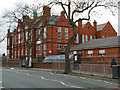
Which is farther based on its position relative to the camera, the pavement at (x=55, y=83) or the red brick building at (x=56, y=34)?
the red brick building at (x=56, y=34)

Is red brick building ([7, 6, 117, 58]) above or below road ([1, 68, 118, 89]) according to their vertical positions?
above

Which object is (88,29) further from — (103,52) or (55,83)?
(55,83)

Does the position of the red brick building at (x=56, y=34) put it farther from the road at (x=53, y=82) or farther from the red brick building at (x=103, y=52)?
the road at (x=53, y=82)

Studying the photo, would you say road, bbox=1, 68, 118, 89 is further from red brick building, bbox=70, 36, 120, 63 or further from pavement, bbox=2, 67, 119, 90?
red brick building, bbox=70, 36, 120, 63

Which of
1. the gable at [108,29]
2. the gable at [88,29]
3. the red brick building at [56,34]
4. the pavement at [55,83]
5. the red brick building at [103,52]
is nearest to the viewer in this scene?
the pavement at [55,83]

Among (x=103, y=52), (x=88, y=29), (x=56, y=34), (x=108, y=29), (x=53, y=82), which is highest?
(x=108, y=29)

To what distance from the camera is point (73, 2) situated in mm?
24172

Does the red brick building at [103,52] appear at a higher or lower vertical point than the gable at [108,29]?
lower

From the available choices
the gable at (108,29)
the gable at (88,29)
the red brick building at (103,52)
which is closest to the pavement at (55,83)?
the red brick building at (103,52)

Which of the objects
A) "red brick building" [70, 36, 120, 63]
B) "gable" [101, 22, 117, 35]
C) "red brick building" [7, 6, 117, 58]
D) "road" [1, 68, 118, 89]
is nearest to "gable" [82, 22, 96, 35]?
"red brick building" [7, 6, 117, 58]

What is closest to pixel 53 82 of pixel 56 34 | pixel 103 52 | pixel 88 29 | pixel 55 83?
pixel 55 83

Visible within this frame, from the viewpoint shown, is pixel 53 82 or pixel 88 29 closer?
pixel 53 82

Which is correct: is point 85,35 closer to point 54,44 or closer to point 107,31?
point 107,31

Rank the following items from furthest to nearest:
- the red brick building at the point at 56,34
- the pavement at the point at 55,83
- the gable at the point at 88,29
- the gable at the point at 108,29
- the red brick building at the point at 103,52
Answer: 1. the gable at the point at 108,29
2. the gable at the point at 88,29
3. the red brick building at the point at 56,34
4. the red brick building at the point at 103,52
5. the pavement at the point at 55,83
